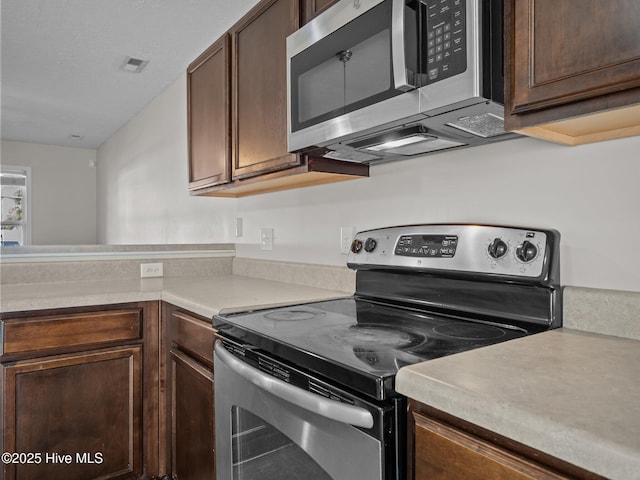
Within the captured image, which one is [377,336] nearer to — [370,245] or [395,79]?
[370,245]

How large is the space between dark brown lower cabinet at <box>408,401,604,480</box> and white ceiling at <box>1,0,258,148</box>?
2202 millimetres

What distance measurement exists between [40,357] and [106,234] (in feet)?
15.1

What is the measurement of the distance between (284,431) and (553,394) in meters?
0.57

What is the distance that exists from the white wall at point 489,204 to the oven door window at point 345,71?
1.20 ft

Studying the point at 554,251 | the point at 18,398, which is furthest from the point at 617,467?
the point at 18,398

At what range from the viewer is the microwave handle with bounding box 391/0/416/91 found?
40.1 inches

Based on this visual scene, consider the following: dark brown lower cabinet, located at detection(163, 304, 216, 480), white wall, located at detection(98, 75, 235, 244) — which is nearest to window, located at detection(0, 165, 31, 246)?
white wall, located at detection(98, 75, 235, 244)

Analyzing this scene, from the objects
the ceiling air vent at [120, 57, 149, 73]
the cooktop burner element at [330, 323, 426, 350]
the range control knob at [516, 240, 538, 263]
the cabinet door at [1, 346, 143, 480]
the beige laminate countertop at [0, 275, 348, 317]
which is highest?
the ceiling air vent at [120, 57, 149, 73]

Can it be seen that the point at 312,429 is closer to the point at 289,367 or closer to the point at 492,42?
the point at 289,367

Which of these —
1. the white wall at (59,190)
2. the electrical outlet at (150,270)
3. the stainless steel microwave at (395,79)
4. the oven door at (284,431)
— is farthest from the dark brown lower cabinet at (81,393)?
the white wall at (59,190)

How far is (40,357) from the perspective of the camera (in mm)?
1584

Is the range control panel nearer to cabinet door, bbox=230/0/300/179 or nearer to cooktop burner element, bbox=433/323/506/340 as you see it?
cooktop burner element, bbox=433/323/506/340

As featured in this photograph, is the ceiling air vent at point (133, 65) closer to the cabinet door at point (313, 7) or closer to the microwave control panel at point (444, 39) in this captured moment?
the cabinet door at point (313, 7)

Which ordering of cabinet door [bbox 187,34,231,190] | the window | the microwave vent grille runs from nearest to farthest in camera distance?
the microwave vent grille
cabinet door [bbox 187,34,231,190]
the window
